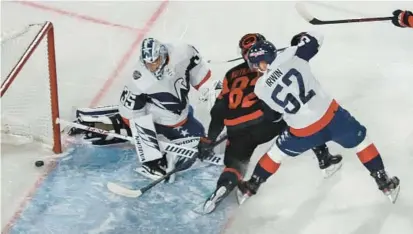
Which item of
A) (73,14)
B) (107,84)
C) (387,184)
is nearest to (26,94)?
(107,84)

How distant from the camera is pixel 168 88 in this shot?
13.4ft

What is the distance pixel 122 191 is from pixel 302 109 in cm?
87

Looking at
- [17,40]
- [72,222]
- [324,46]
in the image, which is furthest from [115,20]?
[72,222]

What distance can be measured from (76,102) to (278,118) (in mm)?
1115

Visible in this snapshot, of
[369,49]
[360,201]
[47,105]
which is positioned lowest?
[360,201]

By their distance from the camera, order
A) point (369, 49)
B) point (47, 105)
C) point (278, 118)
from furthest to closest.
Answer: point (369, 49), point (47, 105), point (278, 118)

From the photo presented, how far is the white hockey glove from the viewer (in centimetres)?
434

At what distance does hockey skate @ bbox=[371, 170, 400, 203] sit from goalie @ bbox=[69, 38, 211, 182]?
2.64 ft

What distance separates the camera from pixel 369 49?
194 inches

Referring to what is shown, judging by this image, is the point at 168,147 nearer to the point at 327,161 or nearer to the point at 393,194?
the point at 327,161

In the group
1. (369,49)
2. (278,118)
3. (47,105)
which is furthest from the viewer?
(369,49)

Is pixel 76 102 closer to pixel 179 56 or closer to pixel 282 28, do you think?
pixel 179 56

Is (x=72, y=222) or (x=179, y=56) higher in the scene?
(x=179, y=56)

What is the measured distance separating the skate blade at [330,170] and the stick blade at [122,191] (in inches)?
30.4
